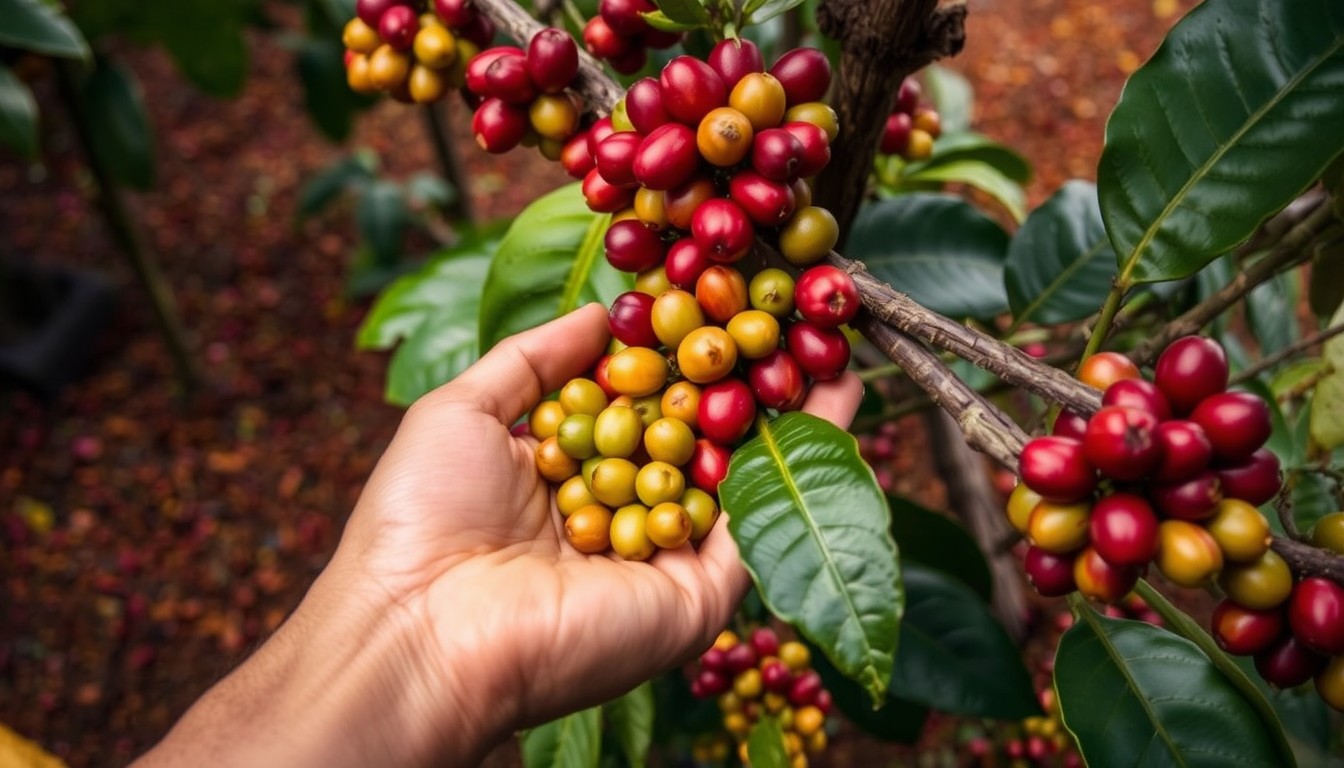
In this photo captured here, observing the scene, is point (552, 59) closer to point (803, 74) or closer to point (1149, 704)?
point (803, 74)

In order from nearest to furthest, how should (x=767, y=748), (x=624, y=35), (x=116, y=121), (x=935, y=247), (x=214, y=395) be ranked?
(x=624, y=35) → (x=767, y=748) → (x=935, y=247) → (x=116, y=121) → (x=214, y=395)

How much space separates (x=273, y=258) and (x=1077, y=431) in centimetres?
434

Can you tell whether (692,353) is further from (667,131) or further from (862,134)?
(862,134)

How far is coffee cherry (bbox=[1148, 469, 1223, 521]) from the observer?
0.93m

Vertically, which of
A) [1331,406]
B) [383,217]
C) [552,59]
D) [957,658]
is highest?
[552,59]

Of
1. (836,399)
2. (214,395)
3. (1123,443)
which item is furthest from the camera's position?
(214,395)

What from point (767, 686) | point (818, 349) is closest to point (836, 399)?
point (818, 349)

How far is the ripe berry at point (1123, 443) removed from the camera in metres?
0.90

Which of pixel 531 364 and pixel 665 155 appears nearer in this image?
pixel 665 155

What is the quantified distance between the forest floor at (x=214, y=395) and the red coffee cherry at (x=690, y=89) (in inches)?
87.0

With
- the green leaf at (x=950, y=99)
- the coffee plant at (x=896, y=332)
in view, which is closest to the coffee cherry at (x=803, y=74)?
the coffee plant at (x=896, y=332)

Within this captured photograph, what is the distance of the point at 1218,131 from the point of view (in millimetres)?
1178

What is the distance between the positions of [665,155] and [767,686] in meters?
1.17

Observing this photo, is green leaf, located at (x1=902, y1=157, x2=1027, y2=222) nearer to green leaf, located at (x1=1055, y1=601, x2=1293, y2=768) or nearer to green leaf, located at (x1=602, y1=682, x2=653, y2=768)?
green leaf, located at (x1=1055, y1=601, x2=1293, y2=768)
